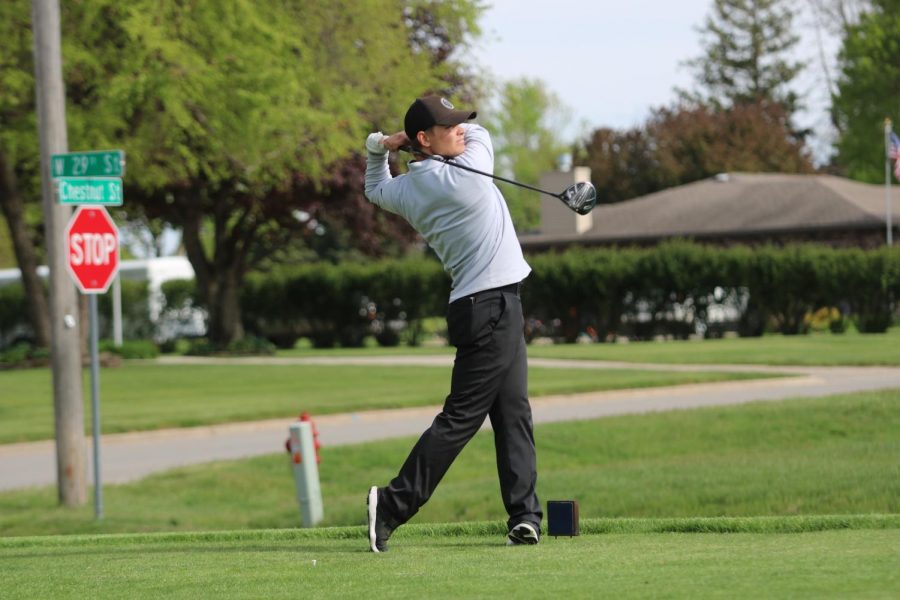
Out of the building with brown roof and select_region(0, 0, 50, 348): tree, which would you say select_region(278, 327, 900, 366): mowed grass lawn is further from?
the building with brown roof

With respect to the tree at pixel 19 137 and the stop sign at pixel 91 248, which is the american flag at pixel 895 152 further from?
the stop sign at pixel 91 248

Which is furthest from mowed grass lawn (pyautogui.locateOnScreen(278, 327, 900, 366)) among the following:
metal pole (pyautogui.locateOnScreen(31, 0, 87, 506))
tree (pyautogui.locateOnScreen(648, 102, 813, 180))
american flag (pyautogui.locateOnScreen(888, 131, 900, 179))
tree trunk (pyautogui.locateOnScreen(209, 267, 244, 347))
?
tree (pyautogui.locateOnScreen(648, 102, 813, 180))

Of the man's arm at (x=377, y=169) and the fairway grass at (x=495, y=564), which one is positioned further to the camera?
the man's arm at (x=377, y=169)

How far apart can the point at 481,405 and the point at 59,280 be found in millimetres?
7414

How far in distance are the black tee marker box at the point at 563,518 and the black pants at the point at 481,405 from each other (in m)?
0.48

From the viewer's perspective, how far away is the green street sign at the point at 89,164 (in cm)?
1291

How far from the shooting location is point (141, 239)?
92875 mm

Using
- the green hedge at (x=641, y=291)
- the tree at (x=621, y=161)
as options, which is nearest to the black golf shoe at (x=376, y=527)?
the green hedge at (x=641, y=291)

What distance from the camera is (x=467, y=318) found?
7.01 metres

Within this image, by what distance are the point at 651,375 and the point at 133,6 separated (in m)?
11.1

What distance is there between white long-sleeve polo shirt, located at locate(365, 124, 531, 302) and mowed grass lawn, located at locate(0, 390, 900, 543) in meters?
5.12

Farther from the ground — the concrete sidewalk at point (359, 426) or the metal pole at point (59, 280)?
the metal pole at point (59, 280)

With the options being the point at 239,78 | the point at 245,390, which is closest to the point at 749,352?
the point at 245,390

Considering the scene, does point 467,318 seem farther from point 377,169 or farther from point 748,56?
point 748,56
